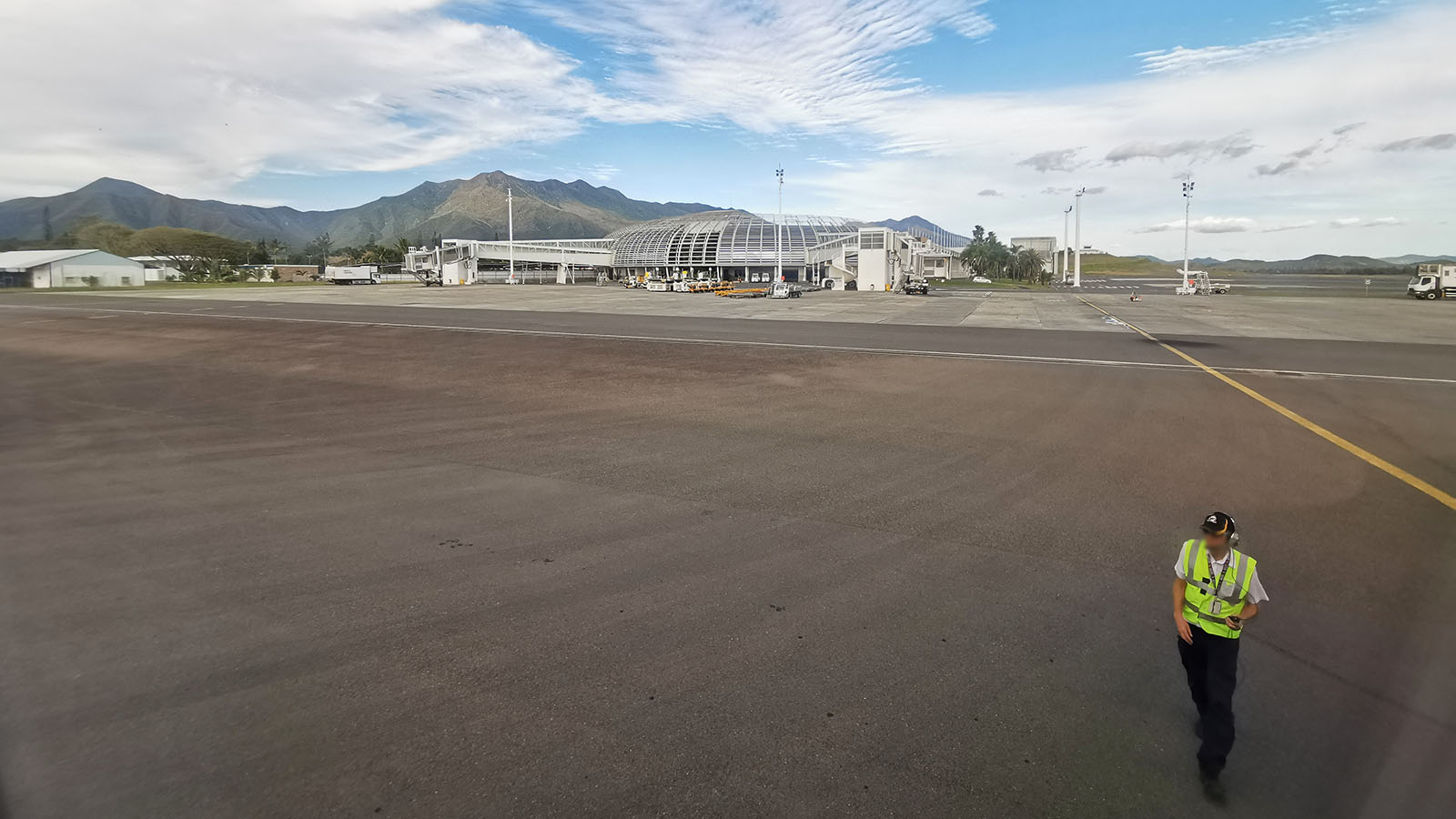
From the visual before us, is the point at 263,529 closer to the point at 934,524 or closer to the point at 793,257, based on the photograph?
the point at 934,524

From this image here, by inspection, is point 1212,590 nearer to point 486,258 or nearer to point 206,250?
point 486,258

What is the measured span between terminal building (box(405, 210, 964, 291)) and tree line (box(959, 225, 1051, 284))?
819 inches

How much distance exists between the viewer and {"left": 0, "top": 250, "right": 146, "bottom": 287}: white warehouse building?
96250 mm

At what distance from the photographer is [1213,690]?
11.7 ft

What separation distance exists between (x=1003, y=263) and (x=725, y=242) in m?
50.9

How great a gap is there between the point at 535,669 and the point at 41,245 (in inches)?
8476

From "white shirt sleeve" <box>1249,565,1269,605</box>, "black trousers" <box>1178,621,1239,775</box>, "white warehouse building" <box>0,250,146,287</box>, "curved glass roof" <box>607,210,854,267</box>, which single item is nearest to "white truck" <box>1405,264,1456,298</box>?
"curved glass roof" <box>607,210,854,267</box>

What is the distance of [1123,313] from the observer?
133ft

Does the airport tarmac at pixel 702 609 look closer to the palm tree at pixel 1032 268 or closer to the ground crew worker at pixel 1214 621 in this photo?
the ground crew worker at pixel 1214 621

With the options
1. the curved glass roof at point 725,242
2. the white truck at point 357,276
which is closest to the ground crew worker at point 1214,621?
the curved glass roof at point 725,242

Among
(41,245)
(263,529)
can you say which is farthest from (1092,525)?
(41,245)

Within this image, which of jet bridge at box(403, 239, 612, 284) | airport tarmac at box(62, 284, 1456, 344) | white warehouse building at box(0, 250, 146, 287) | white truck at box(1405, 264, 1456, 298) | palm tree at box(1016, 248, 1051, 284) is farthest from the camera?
palm tree at box(1016, 248, 1051, 284)

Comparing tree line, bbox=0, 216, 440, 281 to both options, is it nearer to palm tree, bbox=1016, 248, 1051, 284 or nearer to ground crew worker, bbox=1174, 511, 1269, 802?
palm tree, bbox=1016, 248, 1051, 284

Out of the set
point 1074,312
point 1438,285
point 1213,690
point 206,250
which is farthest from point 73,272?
point 1438,285
